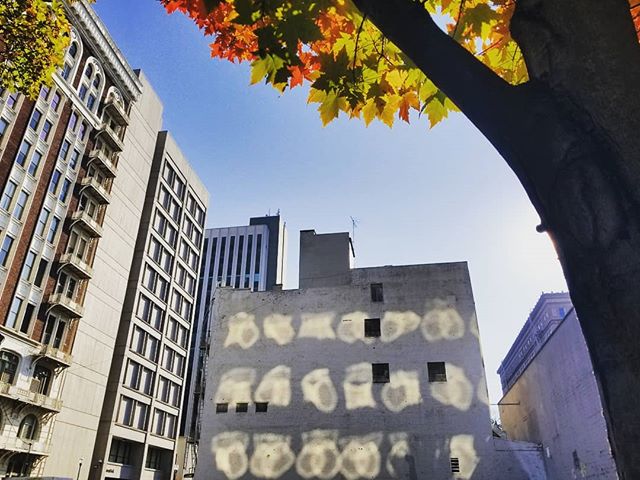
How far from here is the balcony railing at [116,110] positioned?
5022 centimetres

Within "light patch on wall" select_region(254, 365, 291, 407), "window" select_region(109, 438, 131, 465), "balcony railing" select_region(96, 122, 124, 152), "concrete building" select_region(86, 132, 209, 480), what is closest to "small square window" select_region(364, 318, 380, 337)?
"light patch on wall" select_region(254, 365, 291, 407)

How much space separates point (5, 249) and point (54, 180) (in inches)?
341

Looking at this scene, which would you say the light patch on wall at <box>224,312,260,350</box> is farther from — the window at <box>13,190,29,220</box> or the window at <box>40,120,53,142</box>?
the window at <box>40,120,53,142</box>

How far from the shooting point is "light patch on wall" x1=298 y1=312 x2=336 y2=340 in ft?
108

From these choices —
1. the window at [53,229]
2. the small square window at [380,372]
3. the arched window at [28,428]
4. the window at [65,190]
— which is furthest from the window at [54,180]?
the small square window at [380,372]

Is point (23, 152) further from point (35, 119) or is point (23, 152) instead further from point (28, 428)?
point (28, 428)

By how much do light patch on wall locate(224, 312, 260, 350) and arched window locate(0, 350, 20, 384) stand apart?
54.9ft

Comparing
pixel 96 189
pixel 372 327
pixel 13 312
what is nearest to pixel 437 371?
pixel 372 327

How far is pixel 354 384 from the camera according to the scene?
31.0 meters

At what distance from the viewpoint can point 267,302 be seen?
113 feet

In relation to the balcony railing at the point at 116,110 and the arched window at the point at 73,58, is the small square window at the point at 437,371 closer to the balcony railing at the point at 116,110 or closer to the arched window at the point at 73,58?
the arched window at the point at 73,58

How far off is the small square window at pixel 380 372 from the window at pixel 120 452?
30.9 metres

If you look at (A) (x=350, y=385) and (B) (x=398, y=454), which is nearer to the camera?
(B) (x=398, y=454)

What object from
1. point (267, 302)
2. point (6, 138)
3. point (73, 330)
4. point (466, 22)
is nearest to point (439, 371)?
point (267, 302)
